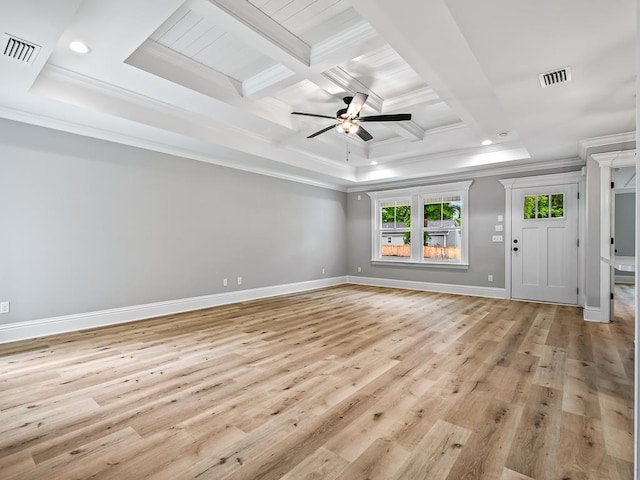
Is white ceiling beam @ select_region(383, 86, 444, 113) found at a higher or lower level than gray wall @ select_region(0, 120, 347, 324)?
higher

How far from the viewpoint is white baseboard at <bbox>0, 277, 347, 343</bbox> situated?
3.66m

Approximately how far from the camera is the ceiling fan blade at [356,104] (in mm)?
3489

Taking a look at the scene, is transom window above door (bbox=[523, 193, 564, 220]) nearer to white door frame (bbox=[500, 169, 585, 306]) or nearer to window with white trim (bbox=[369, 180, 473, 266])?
white door frame (bbox=[500, 169, 585, 306])

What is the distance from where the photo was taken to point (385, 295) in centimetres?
665

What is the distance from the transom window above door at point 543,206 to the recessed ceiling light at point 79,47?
687 cm

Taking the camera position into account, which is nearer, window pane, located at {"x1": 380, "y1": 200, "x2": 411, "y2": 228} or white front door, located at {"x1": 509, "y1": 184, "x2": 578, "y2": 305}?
white front door, located at {"x1": 509, "y1": 184, "x2": 578, "y2": 305}

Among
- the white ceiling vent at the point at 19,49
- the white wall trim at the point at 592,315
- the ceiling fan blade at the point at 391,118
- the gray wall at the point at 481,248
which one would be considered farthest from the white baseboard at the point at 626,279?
the white ceiling vent at the point at 19,49

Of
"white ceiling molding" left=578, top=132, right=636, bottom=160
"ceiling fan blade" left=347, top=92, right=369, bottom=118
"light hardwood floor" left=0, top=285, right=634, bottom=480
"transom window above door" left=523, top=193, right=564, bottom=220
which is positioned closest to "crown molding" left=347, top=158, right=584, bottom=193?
"transom window above door" left=523, top=193, right=564, bottom=220

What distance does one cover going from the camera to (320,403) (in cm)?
221

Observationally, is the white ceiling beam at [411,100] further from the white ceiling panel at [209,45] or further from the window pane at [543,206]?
the window pane at [543,206]

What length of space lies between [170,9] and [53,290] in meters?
3.50

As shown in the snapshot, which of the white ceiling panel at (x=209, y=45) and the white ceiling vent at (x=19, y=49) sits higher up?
the white ceiling panel at (x=209, y=45)

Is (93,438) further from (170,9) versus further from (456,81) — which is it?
(456,81)

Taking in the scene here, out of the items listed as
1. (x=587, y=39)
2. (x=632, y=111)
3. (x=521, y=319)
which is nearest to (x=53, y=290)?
(x=587, y=39)
